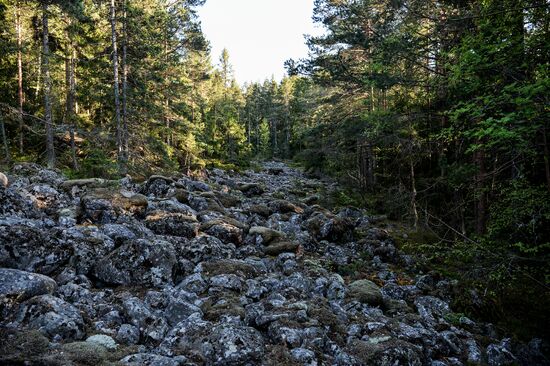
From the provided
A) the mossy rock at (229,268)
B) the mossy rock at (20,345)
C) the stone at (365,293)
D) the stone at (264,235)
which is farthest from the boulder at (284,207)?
the mossy rock at (20,345)

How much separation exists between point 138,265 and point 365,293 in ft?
18.7

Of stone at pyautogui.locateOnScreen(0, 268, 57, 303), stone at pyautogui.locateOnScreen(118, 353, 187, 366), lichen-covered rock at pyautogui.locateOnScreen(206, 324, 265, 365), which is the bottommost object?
lichen-covered rock at pyautogui.locateOnScreen(206, 324, 265, 365)

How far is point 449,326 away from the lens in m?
8.11

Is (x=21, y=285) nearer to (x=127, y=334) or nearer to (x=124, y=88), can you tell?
(x=127, y=334)

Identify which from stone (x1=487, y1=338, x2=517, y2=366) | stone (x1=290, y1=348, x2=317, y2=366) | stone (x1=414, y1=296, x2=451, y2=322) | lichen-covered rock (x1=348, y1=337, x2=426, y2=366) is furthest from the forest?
stone (x1=290, y1=348, x2=317, y2=366)

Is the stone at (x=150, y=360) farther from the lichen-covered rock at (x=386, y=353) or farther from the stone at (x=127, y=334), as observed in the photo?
the lichen-covered rock at (x=386, y=353)

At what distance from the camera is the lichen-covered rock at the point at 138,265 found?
7793mm

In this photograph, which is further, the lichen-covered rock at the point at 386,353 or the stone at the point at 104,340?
the lichen-covered rock at the point at 386,353

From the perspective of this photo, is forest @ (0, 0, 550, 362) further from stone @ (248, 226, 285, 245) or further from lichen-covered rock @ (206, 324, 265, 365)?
stone @ (248, 226, 285, 245)

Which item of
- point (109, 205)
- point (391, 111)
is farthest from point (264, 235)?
point (391, 111)

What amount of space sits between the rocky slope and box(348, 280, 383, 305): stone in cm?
3

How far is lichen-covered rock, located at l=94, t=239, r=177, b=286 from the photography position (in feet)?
25.6

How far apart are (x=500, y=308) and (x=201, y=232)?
885 cm

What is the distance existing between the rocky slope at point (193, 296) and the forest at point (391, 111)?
5.31ft
